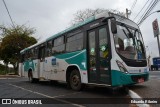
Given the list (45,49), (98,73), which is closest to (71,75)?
(98,73)

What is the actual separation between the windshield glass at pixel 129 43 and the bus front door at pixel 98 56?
0.51 m

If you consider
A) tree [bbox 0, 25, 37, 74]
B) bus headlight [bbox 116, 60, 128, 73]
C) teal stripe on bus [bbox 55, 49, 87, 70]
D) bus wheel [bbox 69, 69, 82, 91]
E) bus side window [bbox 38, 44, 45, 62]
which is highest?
tree [bbox 0, 25, 37, 74]

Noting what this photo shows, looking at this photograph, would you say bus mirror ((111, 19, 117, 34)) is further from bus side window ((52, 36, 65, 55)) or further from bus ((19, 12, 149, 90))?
bus side window ((52, 36, 65, 55))

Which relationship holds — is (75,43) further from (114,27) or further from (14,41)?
(14,41)

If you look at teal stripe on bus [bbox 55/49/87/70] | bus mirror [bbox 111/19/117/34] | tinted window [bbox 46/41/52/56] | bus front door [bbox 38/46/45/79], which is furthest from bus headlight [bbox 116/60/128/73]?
bus front door [bbox 38/46/45/79]

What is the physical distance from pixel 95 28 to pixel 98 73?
6.40ft

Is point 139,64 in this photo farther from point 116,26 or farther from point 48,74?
point 48,74

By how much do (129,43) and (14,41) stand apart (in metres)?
31.9

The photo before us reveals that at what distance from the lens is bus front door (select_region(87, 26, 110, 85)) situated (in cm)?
828

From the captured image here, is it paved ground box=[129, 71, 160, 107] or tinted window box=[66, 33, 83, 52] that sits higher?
tinted window box=[66, 33, 83, 52]

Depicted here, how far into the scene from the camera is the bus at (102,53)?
7.97 metres

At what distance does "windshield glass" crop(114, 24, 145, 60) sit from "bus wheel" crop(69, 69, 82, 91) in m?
2.68

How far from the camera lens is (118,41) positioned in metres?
8.24

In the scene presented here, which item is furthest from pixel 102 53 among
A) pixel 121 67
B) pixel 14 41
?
pixel 14 41
